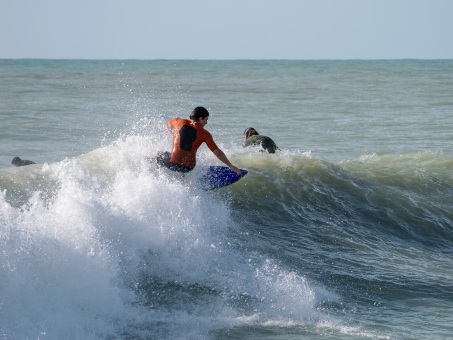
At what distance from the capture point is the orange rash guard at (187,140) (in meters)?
11.0

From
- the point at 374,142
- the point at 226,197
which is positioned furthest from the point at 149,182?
the point at 374,142

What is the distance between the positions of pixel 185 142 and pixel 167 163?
1.53 feet

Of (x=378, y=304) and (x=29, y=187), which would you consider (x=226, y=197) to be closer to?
(x=29, y=187)

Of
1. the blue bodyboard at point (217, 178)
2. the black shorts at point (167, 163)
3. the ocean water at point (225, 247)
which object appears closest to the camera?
the ocean water at point (225, 247)

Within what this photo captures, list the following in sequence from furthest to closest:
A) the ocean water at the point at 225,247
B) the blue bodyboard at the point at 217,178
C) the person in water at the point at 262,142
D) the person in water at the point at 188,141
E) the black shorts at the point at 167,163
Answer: the person in water at the point at 262,142 < the blue bodyboard at the point at 217,178 < the black shorts at the point at 167,163 < the person in water at the point at 188,141 < the ocean water at the point at 225,247

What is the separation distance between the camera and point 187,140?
11.1 meters

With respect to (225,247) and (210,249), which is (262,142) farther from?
(210,249)

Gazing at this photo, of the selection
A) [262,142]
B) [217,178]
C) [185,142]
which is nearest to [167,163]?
[185,142]

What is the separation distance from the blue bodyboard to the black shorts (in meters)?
0.41

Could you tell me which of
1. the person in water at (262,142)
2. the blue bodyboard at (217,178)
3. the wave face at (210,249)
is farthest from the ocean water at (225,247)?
the person in water at (262,142)

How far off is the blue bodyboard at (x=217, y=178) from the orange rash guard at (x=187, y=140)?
449 millimetres

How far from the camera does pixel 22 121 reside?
79.0ft

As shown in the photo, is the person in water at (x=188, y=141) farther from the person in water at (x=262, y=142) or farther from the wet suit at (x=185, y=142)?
the person in water at (x=262, y=142)

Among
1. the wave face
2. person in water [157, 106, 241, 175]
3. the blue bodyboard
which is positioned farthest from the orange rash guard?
the blue bodyboard
